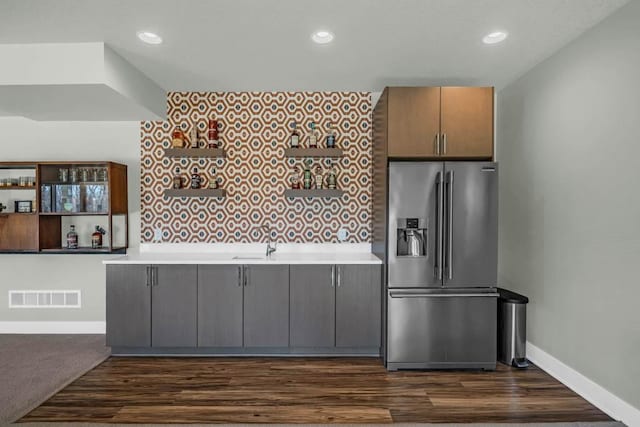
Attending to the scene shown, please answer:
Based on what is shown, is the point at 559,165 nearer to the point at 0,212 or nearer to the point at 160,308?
the point at 160,308

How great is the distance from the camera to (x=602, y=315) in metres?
2.56

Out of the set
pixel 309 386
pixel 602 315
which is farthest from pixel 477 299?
pixel 309 386

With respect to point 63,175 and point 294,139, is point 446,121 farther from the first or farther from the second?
point 63,175

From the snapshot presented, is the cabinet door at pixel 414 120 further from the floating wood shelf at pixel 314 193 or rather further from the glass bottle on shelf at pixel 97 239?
the glass bottle on shelf at pixel 97 239

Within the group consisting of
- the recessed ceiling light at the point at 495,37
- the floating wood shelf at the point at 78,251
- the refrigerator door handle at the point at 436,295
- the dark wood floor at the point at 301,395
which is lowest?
the dark wood floor at the point at 301,395

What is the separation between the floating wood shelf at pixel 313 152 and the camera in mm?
3834

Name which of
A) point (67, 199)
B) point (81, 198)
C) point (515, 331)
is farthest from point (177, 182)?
point (515, 331)

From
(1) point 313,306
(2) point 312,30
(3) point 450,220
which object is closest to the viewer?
(2) point 312,30

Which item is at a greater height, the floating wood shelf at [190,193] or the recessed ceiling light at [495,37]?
the recessed ceiling light at [495,37]

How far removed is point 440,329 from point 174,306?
90.9 inches

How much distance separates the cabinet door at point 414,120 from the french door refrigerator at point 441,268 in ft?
0.59

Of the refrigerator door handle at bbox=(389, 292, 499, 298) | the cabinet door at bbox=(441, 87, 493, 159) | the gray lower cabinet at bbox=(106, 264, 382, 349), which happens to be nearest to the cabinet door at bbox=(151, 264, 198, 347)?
the gray lower cabinet at bbox=(106, 264, 382, 349)

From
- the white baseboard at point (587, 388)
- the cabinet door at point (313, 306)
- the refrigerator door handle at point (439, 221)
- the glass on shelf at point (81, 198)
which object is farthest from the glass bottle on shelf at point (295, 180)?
the white baseboard at point (587, 388)

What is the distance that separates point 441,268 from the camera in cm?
315
